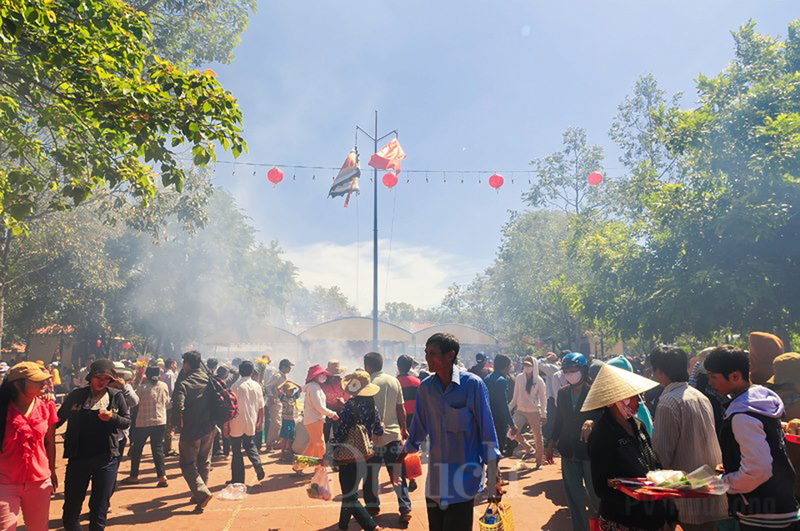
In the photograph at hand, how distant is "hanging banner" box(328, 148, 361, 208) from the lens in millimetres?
22481

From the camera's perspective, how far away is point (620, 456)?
3.01 m

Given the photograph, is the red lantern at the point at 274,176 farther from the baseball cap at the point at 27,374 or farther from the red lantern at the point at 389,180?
the baseball cap at the point at 27,374

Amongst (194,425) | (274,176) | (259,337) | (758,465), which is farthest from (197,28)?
(259,337)

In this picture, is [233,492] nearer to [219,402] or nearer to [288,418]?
[219,402]

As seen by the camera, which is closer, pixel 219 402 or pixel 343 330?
pixel 219 402

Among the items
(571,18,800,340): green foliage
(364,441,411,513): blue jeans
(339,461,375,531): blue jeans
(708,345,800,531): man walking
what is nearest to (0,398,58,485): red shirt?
→ (339,461,375,531): blue jeans

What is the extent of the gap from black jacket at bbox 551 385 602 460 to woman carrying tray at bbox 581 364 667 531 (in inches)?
71.1

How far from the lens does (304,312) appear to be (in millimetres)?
127125

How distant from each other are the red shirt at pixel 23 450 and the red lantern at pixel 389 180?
17017 mm

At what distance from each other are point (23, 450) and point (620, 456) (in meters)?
4.54

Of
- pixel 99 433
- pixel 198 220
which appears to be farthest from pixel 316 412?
pixel 198 220

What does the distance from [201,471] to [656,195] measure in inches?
537

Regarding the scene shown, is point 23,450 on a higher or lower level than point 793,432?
lower

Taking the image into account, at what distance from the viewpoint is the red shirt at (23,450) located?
4137mm
